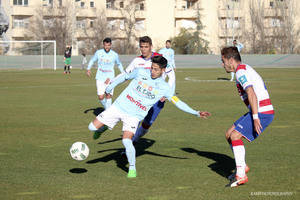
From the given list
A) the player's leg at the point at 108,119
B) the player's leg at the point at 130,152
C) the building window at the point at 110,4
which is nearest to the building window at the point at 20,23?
the building window at the point at 110,4

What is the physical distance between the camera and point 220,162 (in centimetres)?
859

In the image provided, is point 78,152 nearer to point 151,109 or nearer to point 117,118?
point 117,118

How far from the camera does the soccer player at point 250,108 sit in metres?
6.77

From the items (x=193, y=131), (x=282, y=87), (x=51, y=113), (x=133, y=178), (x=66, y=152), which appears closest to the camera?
(x=133, y=178)

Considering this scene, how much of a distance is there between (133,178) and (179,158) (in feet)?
5.45

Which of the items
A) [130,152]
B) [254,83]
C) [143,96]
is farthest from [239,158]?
[143,96]

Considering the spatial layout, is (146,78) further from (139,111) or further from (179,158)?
(179,158)

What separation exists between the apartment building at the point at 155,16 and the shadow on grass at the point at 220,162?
205 feet

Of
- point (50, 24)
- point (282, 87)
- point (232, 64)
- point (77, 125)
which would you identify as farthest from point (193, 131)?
point (50, 24)

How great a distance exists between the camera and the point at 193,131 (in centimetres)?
1205

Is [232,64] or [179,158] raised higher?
[232,64]

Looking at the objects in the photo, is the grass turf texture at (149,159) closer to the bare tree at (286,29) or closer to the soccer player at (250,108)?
the soccer player at (250,108)

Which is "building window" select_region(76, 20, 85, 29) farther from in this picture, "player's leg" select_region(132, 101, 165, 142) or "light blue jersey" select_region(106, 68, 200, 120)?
"light blue jersey" select_region(106, 68, 200, 120)

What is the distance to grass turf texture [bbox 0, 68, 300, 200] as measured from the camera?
6.85 m
